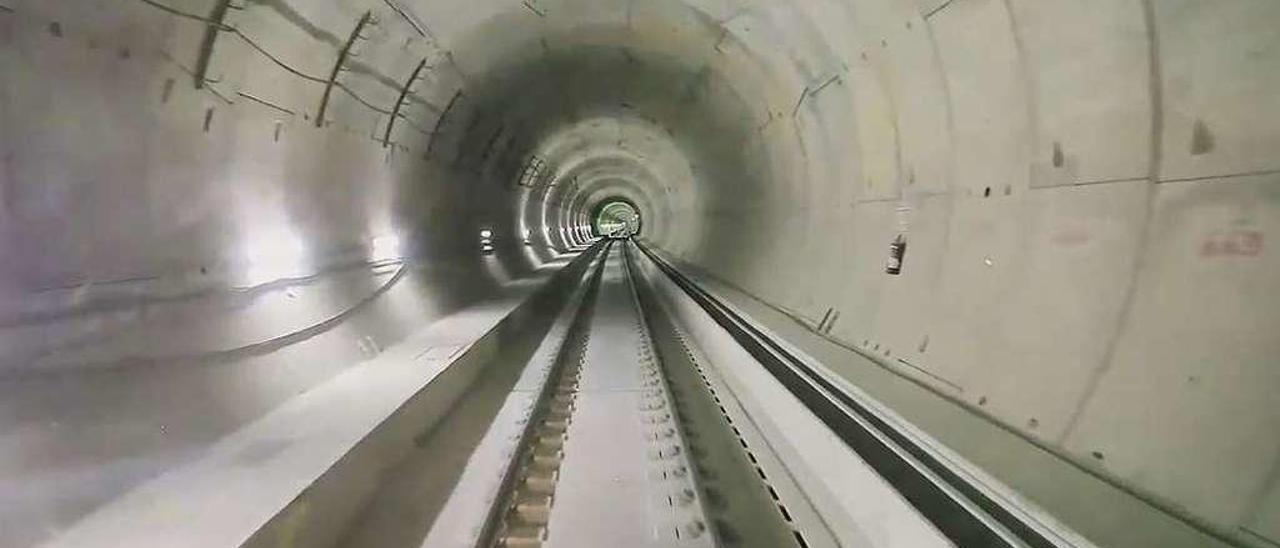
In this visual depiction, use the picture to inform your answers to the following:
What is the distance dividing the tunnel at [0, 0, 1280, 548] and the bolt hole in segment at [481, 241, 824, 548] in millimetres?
34

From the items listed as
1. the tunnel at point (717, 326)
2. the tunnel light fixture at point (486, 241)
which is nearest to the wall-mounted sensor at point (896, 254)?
the tunnel at point (717, 326)

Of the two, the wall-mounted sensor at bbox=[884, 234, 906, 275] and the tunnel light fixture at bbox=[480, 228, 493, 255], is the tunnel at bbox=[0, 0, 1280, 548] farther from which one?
the tunnel light fixture at bbox=[480, 228, 493, 255]

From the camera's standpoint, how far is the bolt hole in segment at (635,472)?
5.46 metres

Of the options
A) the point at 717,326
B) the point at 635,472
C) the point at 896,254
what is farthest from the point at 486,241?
the point at 635,472

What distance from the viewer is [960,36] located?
5785 mm

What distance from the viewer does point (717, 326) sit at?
1138cm

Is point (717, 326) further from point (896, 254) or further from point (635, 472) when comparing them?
point (635, 472)

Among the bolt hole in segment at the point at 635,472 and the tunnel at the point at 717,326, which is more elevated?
the tunnel at the point at 717,326

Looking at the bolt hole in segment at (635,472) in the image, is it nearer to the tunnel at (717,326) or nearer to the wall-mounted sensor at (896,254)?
the tunnel at (717,326)

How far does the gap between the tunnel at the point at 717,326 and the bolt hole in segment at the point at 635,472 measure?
3 cm

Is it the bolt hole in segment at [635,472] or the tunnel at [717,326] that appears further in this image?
the bolt hole in segment at [635,472]

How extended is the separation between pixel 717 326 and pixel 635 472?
4.80 meters

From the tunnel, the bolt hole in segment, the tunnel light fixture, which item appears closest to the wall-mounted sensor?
the tunnel

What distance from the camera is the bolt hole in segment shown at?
5.46m
